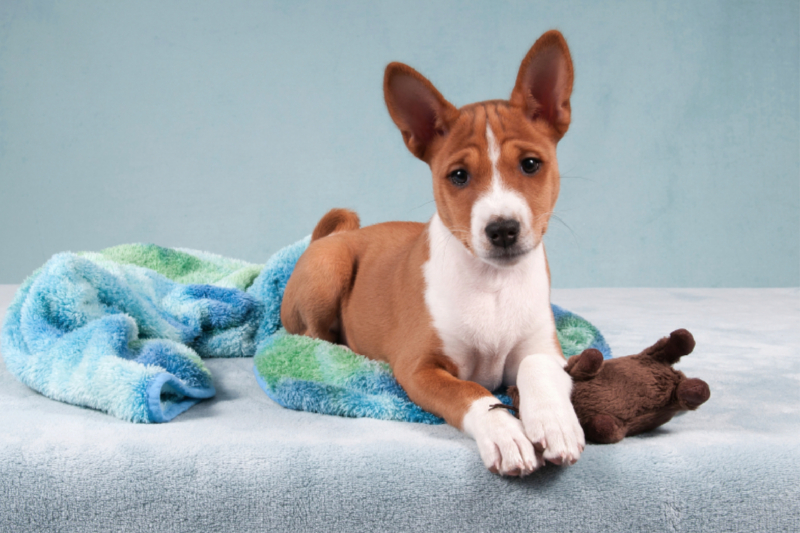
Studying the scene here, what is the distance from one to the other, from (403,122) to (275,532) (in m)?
1.18

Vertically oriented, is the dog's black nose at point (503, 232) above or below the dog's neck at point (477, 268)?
above

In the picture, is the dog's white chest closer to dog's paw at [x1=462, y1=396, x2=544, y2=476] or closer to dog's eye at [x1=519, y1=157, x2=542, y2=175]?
dog's eye at [x1=519, y1=157, x2=542, y2=175]

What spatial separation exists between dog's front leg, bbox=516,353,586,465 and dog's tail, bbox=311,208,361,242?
5.84 feet

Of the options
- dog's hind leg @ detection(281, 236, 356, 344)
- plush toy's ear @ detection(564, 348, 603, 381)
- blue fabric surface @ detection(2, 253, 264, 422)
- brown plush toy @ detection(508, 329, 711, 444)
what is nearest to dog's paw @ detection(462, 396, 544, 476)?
brown plush toy @ detection(508, 329, 711, 444)

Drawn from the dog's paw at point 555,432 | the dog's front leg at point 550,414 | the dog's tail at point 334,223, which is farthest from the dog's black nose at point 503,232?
the dog's tail at point 334,223

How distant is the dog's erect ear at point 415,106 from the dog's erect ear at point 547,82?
0.21m

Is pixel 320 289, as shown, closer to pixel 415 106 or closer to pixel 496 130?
pixel 415 106

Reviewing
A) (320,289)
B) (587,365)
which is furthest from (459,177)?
(320,289)

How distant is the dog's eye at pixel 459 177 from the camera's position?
1767 millimetres

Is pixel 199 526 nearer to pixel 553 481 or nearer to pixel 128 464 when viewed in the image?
pixel 128 464

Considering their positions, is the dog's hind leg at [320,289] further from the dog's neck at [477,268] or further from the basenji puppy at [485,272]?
the dog's neck at [477,268]

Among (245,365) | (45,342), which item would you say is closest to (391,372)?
(245,365)

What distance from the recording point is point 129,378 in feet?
5.75

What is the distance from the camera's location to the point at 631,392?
5.05 feet
